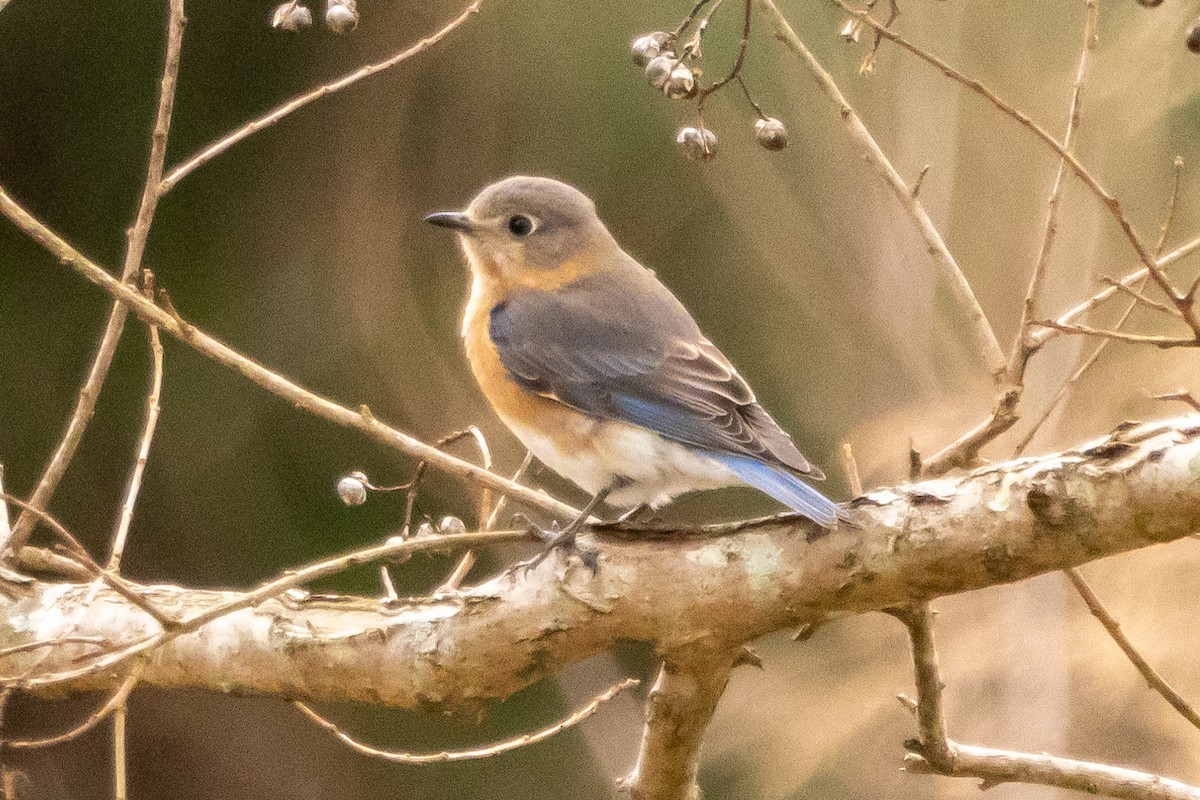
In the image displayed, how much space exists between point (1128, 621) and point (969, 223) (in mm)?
1210

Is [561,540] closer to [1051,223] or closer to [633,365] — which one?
[633,365]

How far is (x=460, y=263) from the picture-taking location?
419cm

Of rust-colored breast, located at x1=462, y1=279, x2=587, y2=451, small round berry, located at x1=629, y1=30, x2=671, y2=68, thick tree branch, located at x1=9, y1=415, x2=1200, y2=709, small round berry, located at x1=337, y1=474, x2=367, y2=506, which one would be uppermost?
small round berry, located at x1=629, y1=30, x2=671, y2=68

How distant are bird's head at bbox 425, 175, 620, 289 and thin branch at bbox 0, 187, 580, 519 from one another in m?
0.91

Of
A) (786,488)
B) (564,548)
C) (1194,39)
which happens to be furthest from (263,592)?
(1194,39)

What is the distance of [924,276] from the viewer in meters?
3.91

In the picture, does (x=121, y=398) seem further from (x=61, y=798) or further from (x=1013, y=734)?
(x=1013, y=734)

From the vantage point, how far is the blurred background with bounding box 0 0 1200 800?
12.5ft

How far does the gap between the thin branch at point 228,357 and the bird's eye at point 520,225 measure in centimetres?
95

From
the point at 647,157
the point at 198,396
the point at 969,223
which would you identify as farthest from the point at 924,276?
the point at 198,396

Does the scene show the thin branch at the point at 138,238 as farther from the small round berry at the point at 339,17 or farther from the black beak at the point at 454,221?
the black beak at the point at 454,221

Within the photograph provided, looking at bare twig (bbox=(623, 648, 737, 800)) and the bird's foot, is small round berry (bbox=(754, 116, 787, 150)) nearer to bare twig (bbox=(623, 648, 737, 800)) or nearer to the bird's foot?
the bird's foot

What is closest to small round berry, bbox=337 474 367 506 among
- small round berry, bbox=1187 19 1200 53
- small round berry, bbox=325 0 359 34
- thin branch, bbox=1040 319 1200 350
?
small round berry, bbox=325 0 359 34

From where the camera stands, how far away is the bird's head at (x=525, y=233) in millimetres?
2889
